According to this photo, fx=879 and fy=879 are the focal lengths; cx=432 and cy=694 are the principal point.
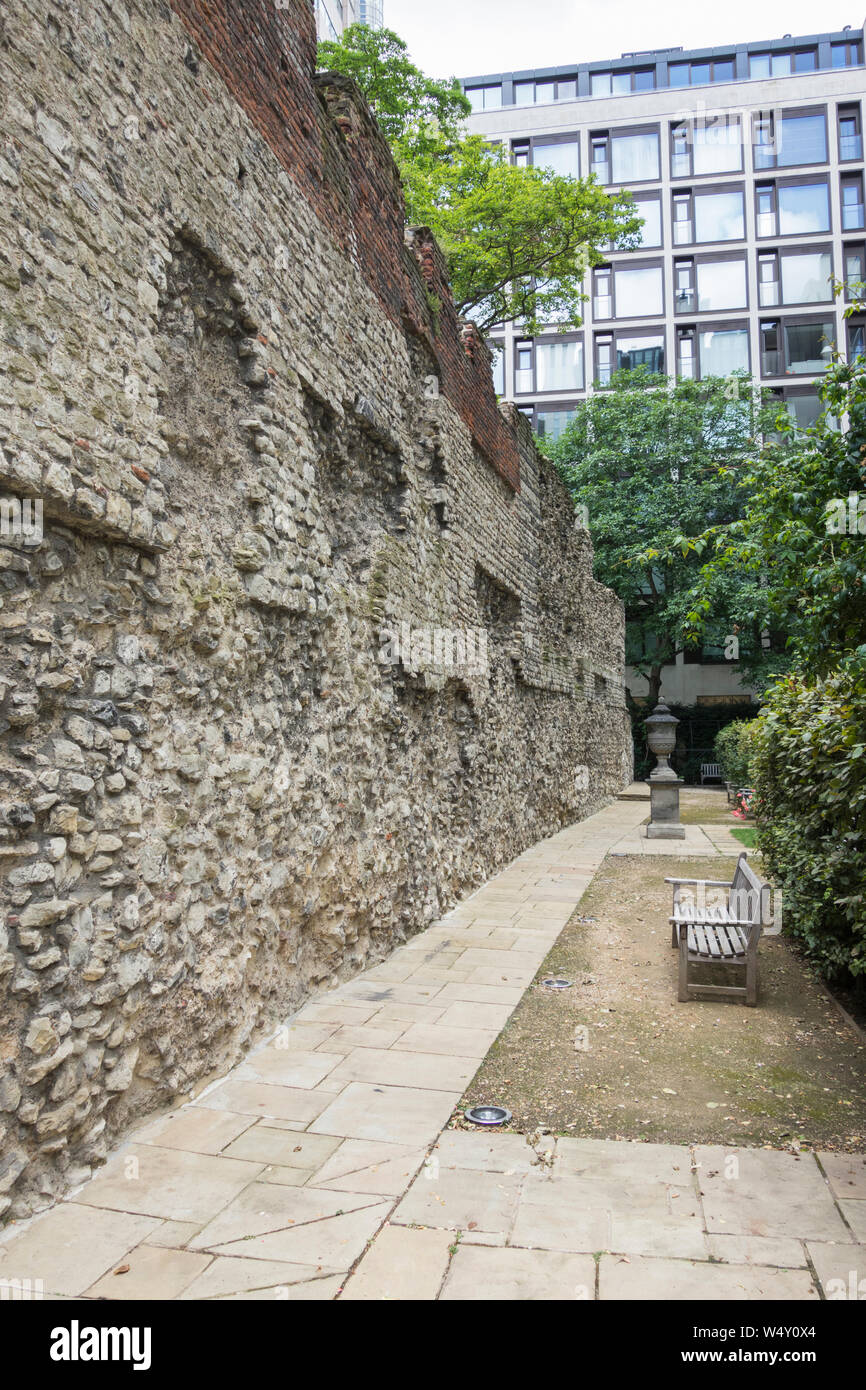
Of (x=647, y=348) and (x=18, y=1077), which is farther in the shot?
(x=647, y=348)

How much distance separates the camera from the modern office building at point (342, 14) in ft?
70.2

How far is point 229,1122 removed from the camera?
3355 mm

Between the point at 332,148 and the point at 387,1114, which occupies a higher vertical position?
the point at 332,148

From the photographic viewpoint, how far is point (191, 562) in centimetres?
365

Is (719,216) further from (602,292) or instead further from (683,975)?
(683,975)

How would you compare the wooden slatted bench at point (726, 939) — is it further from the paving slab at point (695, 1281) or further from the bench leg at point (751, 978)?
the paving slab at point (695, 1281)

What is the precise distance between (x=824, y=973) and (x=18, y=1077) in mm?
4563

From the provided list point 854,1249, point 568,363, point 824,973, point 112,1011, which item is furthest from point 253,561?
point 568,363

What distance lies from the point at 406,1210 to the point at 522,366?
32939 mm

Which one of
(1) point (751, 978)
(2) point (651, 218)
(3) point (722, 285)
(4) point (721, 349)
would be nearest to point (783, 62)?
(2) point (651, 218)

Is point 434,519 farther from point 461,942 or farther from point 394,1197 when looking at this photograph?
point 394,1197

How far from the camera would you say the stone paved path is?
2.33 m

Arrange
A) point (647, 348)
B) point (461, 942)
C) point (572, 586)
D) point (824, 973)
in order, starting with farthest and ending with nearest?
point (647, 348), point (572, 586), point (461, 942), point (824, 973)

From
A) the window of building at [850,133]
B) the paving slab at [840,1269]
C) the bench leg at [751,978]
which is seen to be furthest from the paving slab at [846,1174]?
the window of building at [850,133]
